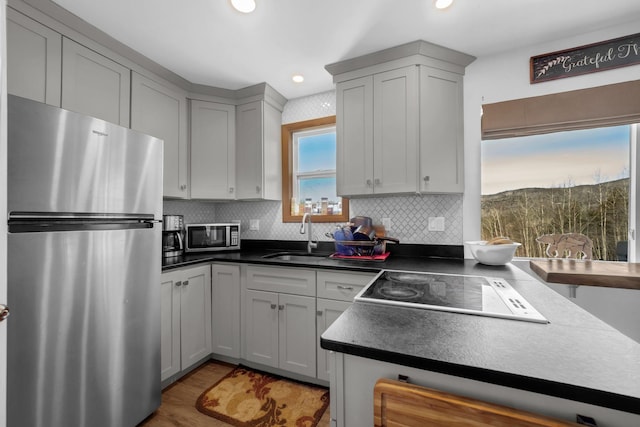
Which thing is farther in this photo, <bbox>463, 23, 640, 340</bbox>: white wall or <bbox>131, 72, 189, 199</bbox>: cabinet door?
<bbox>131, 72, 189, 199</bbox>: cabinet door

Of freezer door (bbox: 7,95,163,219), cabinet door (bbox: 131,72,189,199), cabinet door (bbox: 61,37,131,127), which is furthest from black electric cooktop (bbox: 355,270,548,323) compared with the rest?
cabinet door (bbox: 61,37,131,127)

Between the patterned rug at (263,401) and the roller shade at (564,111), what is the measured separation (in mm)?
2315

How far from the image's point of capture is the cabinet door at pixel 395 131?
6.48 ft

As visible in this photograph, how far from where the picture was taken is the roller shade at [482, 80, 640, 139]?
1682 millimetres

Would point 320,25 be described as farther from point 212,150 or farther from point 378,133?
point 212,150

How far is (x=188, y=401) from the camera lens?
5.93ft

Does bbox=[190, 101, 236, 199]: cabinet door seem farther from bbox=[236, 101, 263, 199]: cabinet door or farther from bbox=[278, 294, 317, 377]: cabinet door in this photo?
bbox=[278, 294, 317, 377]: cabinet door

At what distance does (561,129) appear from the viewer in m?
1.84

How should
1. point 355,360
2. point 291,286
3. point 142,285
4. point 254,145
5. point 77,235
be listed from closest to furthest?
1. point 355,360
2. point 77,235
3. point 142,285
4. point 291,286
5. point 254,145

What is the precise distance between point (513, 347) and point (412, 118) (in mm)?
1671

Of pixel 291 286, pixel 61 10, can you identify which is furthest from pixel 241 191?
pixel 61 10

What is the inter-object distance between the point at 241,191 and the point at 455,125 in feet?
6.44

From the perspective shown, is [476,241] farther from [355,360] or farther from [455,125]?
[355,360]

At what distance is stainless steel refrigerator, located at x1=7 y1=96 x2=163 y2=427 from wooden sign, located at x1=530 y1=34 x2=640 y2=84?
2.68 m
